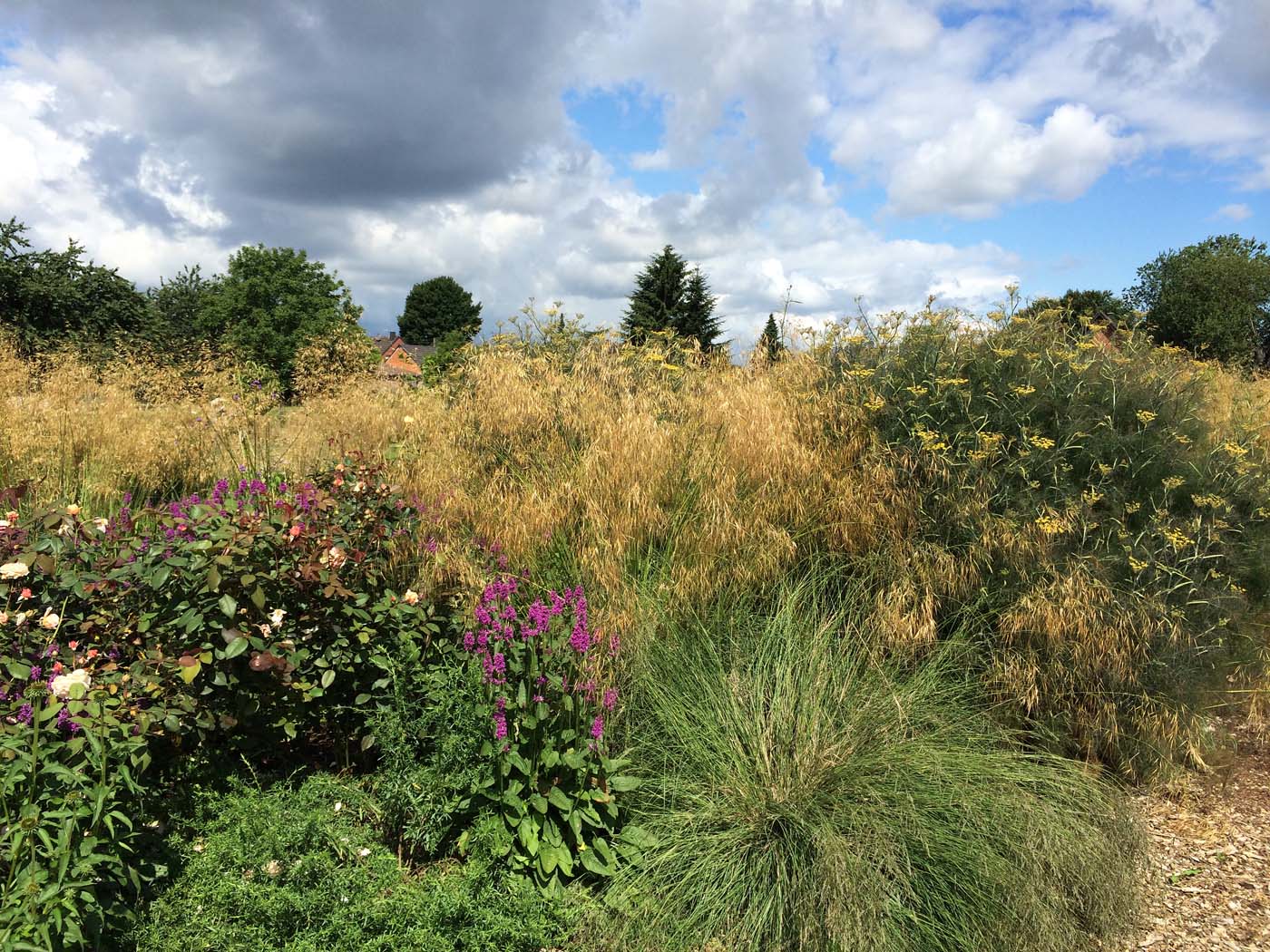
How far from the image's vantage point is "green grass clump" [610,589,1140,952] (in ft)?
7.82

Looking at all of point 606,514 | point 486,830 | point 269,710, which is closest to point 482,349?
point 606,514

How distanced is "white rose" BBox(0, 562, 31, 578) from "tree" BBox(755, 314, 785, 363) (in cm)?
408

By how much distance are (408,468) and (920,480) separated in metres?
2.67

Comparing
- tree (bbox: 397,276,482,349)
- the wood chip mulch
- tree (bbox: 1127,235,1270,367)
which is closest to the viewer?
the wood chip mulch

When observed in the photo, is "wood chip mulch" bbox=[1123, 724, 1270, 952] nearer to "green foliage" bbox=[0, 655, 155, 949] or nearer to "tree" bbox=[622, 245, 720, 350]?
"green foliage" bbox=[0, 655, 155, 949]

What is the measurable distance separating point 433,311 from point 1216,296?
58851 millimetres

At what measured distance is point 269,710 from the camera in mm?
2836

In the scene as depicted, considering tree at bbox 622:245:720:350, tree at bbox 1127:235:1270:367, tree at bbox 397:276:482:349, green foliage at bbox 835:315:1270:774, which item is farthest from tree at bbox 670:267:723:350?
tree at bbox 397:276:482:349

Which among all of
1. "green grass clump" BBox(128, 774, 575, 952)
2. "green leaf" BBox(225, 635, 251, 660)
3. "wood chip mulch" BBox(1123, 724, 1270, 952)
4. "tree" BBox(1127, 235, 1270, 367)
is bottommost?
"wood chip mulch" BBox(1123, 724, 1270, 952)

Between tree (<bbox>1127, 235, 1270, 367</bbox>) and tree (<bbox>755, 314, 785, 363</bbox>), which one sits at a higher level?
tree (<bbox>1127, 235, 1270, 367</bbox>)

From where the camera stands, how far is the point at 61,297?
2042 cm

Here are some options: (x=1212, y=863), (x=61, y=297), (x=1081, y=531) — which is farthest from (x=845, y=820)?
(x=61, y=297)

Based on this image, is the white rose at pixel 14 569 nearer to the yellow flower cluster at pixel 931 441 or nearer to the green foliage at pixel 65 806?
the green foliage at pixel 65 806

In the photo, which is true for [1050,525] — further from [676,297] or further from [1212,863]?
[676,297]
